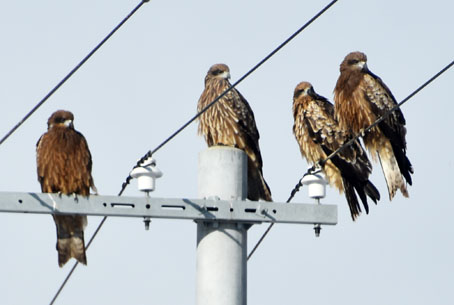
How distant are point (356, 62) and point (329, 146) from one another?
1128 mm

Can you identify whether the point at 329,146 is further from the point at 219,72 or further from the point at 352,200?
the point at 219,72

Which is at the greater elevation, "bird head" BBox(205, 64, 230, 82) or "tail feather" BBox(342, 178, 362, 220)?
"bird head" BBox(205, 64, 230, 82)

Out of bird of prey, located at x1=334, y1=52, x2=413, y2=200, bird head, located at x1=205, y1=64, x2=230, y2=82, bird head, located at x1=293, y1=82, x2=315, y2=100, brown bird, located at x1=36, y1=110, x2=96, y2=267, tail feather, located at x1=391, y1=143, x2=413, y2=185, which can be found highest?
bird head, located at x1=205, y1=64, x2=230, y2=82

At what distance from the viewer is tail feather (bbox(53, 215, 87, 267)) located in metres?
9.12

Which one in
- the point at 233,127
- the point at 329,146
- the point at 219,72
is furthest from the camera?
the point at 219,72

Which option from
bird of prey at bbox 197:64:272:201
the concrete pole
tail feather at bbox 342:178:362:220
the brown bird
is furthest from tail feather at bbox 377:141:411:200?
the concrete pole

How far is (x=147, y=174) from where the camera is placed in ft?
23.0

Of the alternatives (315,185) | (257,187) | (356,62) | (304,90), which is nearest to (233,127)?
(257,187)

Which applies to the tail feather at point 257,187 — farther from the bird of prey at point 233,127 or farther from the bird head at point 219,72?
the bird head at point 219,72

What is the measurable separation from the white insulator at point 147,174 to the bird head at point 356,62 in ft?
20.6

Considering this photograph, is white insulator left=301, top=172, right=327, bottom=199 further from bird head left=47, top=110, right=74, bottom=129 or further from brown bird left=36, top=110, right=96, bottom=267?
bird head left=47, top=110, right=74, bottom=129

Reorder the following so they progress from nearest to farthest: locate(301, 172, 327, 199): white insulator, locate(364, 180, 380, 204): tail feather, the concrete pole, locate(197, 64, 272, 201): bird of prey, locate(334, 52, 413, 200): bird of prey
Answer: the concrete pole
locate(301, 172, 327, 199): white insulator
locate(364, 180, 380, 204): tail feather
locate(197, 64, 272, 201): bird of prey
locate(334, 52, 413, 200): bird of prey

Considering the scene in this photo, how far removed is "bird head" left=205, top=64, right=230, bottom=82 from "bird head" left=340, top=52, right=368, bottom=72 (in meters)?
1.53

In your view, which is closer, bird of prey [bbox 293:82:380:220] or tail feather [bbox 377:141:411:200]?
tail feather [bbox 377:141:411:200]
